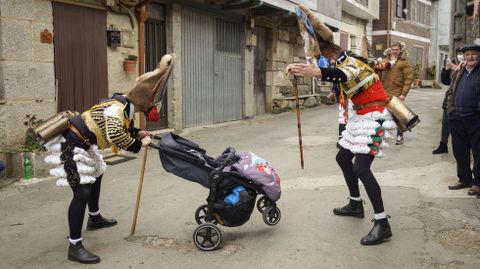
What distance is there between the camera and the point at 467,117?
A: 547 cm

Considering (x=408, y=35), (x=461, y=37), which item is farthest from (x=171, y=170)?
(x=408, y=35)

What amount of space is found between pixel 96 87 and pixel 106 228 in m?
4.30

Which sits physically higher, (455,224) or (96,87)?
(96,87)

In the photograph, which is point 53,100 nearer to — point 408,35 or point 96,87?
point 96,87

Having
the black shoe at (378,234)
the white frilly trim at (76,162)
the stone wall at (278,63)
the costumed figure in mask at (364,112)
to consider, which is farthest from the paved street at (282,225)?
the stone wall at (278,63)

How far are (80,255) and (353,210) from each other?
2.66 m

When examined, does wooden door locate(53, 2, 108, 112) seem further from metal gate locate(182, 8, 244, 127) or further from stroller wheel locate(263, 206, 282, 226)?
stroller wheel locate(263, 206, 282, 226)

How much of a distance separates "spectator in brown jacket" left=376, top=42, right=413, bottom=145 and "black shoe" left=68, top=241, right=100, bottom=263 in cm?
580

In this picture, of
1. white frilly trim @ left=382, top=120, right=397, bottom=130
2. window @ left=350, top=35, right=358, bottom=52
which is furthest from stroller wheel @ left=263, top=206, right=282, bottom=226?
window @ left=350, top=35, right=358, bottom=52

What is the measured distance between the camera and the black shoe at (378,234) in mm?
4035

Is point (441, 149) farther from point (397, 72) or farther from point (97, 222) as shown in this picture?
point (97, 222)

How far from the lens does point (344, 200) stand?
17.6 ft

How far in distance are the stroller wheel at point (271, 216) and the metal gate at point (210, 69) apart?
22.6 ft

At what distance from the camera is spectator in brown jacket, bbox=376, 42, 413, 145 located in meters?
7.95
